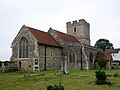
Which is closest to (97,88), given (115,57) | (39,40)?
(39,40)

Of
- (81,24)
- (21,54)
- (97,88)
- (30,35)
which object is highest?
(81,24)

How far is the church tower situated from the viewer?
56969 mm

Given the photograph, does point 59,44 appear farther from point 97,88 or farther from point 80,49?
point 97,88

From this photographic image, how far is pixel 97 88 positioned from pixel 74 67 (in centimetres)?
2842

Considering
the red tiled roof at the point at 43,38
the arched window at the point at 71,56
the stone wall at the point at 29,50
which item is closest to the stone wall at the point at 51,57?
the red tiled roof at the point at 43,38

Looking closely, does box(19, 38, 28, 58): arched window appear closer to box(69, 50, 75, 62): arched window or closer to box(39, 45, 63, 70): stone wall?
box(39, 45, 63, 70): stone wall

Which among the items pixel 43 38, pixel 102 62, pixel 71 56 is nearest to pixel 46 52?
pixel 43 38

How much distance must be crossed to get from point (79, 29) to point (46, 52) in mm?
18932

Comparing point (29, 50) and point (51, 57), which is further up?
point (29, 50)

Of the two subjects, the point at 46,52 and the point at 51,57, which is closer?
the point at 46,52

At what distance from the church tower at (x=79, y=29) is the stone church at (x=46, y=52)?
730cm

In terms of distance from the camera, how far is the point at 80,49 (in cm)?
4588

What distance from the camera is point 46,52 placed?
135ft

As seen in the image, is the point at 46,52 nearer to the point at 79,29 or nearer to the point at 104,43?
the point at 79,29
